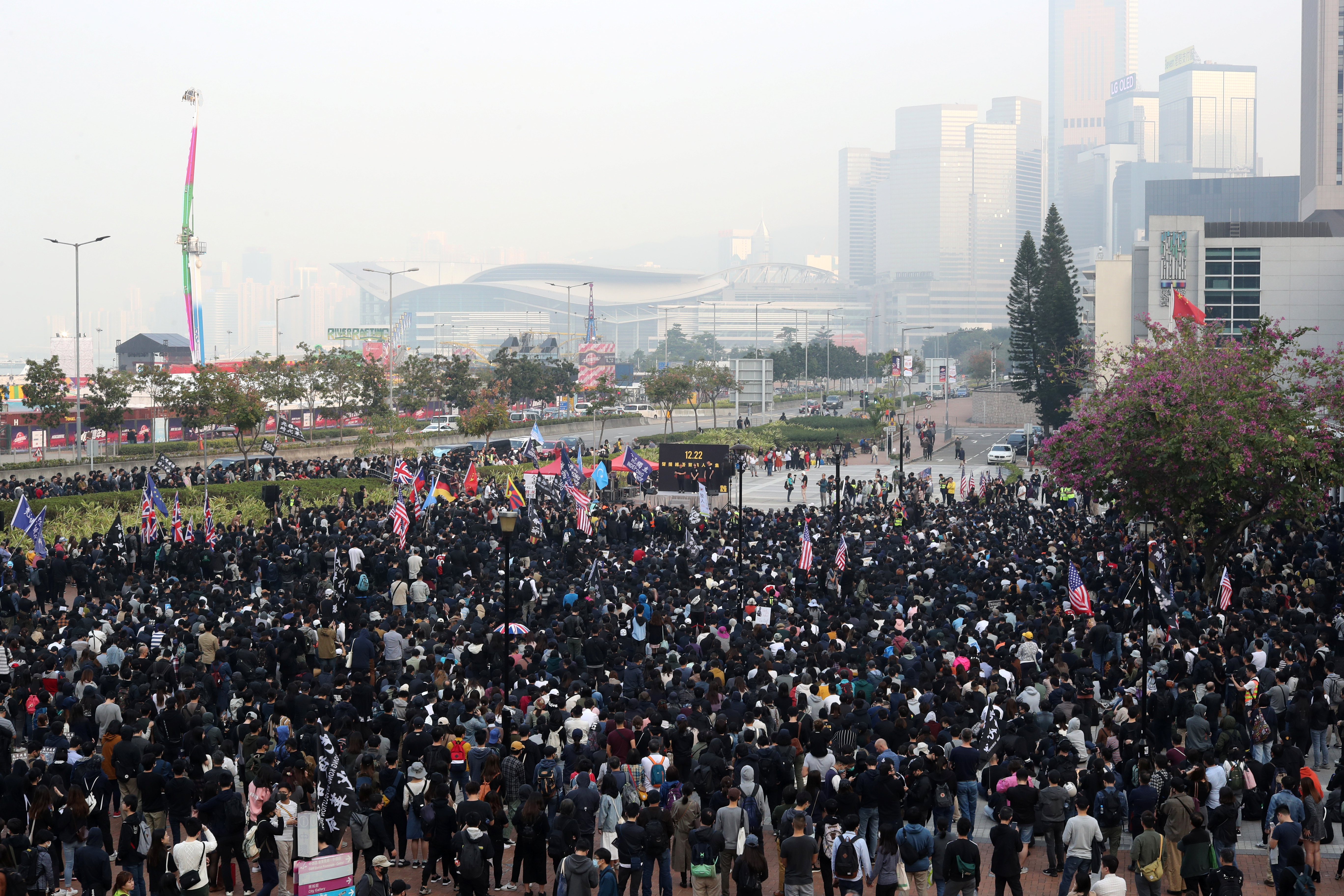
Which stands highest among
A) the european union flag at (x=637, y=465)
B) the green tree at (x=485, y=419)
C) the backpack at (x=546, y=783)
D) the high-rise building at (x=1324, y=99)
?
the high-rise building at (x=1324, y=99)

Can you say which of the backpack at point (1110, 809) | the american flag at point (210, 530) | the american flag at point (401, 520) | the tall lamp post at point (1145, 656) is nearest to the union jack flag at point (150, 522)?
the american flag at point (210, 530)

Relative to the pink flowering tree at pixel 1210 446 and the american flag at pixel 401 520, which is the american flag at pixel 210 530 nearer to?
the american flag at pixel 401 520

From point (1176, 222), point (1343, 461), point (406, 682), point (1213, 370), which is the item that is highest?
point (1176, 222)

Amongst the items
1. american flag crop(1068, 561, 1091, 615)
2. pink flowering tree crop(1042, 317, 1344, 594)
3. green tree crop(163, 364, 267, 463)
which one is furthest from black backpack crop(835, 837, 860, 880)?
green tree crop(163, 364, 267, 463)

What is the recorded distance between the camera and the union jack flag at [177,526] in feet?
84.8

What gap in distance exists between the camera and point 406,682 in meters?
16.1

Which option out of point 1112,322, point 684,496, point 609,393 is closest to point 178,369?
point 609,393

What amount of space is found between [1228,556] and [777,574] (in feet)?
30.7

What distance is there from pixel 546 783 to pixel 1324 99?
8639 cm

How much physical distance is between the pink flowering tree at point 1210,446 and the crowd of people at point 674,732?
1.64 meters

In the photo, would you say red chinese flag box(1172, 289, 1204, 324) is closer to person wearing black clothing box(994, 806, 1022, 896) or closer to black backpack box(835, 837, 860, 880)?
person wearing black clothing box(994, 806, 1022, 896)

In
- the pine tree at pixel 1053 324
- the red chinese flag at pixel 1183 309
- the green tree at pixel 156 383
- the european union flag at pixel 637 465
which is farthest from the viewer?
the pine tree at pixel 1053 324

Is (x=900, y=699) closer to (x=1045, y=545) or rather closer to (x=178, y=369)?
(x=1045, y=545)

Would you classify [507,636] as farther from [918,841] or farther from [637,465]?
[637,465]
